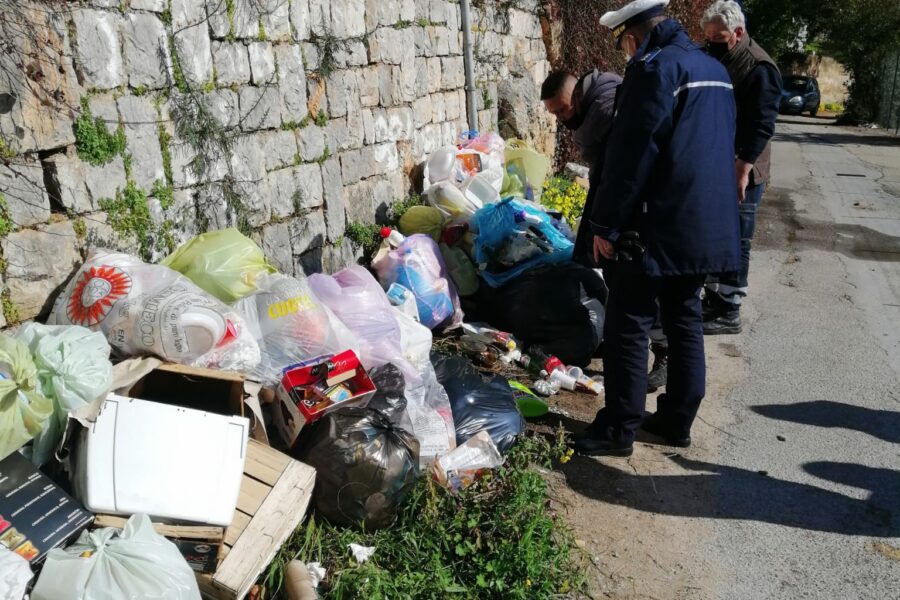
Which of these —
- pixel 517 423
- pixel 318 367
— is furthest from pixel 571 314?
pixel 318 367

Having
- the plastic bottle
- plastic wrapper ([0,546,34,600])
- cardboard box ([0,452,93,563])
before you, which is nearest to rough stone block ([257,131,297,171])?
the plastic bottle

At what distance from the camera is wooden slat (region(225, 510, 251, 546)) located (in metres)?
2.39

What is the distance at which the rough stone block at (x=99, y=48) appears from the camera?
2.85 metres

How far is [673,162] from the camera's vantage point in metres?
3.02

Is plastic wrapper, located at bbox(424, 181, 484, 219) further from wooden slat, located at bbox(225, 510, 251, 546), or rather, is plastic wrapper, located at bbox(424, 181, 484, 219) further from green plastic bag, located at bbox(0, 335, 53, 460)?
green plastic bag, located at bbox(0, 335, 53, 460)

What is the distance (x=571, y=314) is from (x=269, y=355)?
187 centimetres

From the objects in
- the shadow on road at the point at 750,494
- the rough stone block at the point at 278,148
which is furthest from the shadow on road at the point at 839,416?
the rough stone block at the point at 278,148

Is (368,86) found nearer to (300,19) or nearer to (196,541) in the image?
(300,19)

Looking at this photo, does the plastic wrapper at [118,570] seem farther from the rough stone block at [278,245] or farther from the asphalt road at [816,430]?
the rough stone block at [278,245]

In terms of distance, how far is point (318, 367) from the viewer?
294cm

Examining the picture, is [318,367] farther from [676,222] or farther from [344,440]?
[676,222]

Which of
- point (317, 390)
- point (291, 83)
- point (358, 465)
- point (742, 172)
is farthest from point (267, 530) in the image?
point (742, 172)

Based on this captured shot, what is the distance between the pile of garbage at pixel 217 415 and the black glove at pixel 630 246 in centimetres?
88

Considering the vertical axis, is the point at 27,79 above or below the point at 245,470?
above
